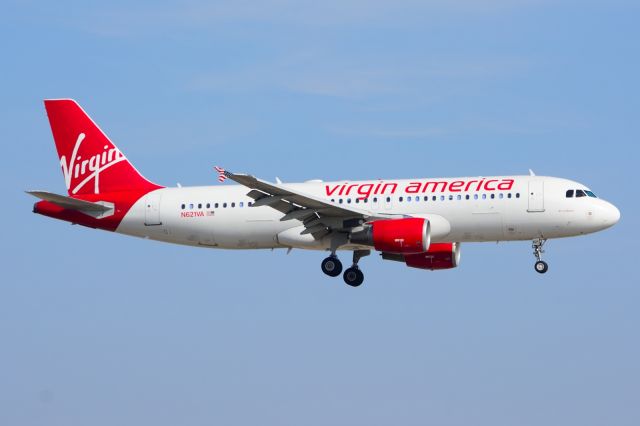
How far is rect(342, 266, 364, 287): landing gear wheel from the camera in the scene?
5769 cm

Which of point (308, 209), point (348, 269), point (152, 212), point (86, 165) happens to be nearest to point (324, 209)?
point (308, 209)

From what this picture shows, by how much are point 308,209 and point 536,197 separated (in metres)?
9.35

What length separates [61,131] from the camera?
61.9 metres

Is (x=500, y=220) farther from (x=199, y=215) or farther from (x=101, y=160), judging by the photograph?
(x=101, y=160)

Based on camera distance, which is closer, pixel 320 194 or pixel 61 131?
pixel 320 194

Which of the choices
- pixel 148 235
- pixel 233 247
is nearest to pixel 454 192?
pixel 233 247

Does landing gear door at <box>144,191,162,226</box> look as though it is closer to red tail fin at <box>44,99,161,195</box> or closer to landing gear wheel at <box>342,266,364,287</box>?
red tail fin at <box>44,99,161,195</box>

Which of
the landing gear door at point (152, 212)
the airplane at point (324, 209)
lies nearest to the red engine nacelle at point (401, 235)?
the airplane at point (324, 209)

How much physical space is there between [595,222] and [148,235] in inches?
770

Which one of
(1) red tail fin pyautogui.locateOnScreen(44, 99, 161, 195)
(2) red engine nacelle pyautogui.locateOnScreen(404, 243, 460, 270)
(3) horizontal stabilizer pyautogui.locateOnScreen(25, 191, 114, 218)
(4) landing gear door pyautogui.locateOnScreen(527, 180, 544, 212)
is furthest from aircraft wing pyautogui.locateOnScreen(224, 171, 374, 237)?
(3) horizontal stabilizer pyautogui.locateOnScreen(25, 191, 114, 218)

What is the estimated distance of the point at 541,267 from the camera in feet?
182

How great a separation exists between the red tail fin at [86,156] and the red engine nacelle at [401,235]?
11529 millimetres

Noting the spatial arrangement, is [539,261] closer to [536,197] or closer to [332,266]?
[536,197]

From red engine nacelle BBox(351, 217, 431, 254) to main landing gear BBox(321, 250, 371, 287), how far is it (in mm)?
2961
